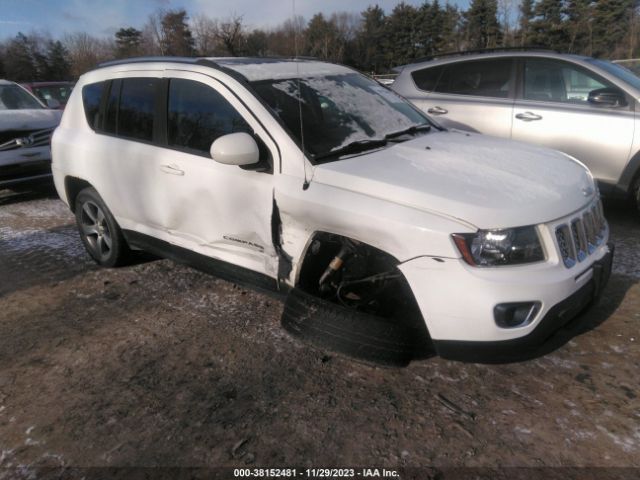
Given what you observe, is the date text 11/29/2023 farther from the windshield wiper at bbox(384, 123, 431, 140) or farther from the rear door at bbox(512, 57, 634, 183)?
the rear door at bbox(512, 57, 634, 183)

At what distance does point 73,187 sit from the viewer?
4594mm

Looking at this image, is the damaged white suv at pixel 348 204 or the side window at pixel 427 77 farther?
the side window at pixel 427 77

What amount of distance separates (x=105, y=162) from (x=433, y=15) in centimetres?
5272

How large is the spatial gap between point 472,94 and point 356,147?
3.38 metres

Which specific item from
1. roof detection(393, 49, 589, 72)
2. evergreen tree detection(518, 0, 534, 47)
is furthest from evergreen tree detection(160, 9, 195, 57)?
evergreen tree detection(518, 0, 534, 47)

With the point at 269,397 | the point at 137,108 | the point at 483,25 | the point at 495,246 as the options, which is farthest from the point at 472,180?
the point at 483,25

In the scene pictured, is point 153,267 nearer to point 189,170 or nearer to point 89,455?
point 189,170

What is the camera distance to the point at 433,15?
50.2 meters

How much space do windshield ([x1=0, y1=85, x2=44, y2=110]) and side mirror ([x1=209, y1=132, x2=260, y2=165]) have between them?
263 inches

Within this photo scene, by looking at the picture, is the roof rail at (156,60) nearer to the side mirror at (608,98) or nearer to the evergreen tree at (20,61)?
the side mirror at (608,98)

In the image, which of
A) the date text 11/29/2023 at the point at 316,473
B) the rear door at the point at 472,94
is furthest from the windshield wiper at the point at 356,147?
the rear door at the point at 472,94

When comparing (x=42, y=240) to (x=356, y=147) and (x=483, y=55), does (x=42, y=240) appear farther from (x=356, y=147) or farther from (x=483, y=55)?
(x=483, y=55)

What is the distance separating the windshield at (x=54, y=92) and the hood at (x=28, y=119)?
4364 mm

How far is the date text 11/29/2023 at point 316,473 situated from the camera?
2154 millimetres
